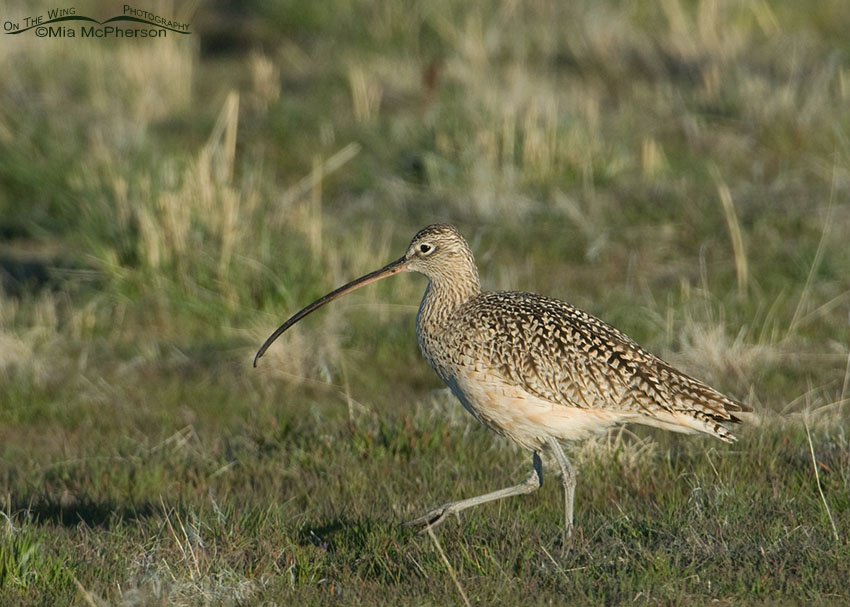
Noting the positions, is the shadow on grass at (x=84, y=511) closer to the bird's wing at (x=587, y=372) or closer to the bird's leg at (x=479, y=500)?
the bird's leg at (x=479, y=500)

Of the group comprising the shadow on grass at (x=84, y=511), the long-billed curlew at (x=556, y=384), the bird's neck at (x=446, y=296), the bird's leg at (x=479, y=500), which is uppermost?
the bird's neck at (x=446, y=296)

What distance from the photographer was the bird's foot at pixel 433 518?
19.0 feet

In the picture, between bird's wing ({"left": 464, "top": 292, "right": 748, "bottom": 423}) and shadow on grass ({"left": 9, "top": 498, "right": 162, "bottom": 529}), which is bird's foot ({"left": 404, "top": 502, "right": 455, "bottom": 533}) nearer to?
bird's wing ({"left": 464, "top": 292, "right": 748, "bottom": 423})

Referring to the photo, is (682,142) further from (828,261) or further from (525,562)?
(525,562)

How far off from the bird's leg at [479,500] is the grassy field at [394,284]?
15 cm

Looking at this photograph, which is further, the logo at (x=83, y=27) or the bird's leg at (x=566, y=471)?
the logo at (x=83, y=27)

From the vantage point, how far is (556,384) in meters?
Answer: 5.93

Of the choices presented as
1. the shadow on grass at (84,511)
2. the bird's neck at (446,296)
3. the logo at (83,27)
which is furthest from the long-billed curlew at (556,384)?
the logo at (83,27)

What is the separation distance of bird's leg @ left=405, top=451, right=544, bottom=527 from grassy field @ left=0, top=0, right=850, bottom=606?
150mm

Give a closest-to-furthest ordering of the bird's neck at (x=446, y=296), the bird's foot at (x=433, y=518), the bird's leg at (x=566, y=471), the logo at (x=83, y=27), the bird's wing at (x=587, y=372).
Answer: the bird's foot at (x=433, y=518)
the bird's wing at (x=587, y=372)
the bird's leg at (x=566, y=471)
the bird's neck at (x=446, y=296)
the logo at (x=83, y=27)

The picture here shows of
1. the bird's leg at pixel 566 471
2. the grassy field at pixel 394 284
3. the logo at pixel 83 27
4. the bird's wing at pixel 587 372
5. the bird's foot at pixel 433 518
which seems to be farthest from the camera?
the logo at pixel 83 27

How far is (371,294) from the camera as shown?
384 inches

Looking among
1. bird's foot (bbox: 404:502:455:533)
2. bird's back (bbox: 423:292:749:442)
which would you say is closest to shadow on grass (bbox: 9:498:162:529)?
bird's foot (bbox: 404:502:455:533)

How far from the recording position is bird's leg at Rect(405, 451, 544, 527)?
19.1 feet
